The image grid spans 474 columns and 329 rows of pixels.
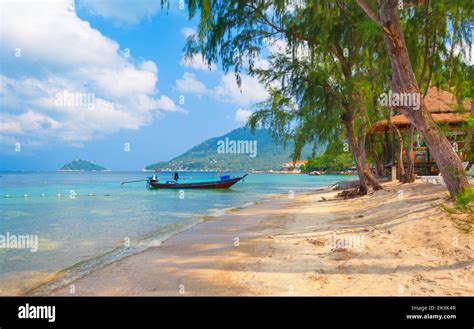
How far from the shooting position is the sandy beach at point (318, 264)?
4.52 meters

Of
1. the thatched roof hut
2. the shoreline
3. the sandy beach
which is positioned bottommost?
the shoreline

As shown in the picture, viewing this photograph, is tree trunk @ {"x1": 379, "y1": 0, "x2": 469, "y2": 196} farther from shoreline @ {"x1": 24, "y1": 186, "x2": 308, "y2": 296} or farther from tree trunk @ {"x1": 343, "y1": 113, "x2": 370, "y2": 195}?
tree trunk @ {"x1": 343, "y1": 113, "x2": 370, "y2": 195}

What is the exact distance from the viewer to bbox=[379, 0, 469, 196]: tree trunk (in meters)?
7.22

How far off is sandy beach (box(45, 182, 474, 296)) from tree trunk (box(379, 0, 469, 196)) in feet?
2.45

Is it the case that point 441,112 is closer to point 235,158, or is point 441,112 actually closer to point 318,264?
point 318,264

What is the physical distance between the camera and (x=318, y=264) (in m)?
5.57

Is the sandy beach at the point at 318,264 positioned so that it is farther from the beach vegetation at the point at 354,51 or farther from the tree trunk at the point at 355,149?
the tree trunk at the point at 355,149

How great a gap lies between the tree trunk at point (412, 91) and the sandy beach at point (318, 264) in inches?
29.4

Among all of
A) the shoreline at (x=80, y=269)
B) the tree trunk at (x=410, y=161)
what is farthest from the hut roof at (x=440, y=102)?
the shoreline at (x=80, y=269)

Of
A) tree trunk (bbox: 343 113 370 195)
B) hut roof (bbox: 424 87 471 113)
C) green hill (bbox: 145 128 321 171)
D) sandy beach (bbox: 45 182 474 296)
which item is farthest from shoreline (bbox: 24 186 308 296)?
green hill (bbox: 145 128 321 171)

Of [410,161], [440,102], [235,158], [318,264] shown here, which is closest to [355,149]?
[410,161]

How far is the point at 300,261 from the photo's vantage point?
5.83 m

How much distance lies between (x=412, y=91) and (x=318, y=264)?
4190 mm

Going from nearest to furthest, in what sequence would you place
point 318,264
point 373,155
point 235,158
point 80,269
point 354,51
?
point 318,264, point 80,269, point 354,51, point 373,155, point 235,158
